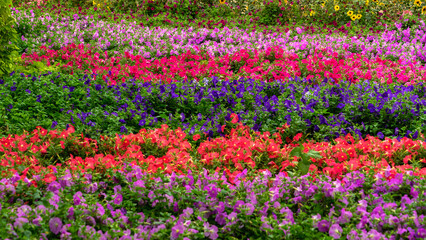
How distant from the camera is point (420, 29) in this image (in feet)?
29.8

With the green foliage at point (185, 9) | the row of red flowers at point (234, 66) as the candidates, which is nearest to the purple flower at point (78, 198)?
the row of red flowers at point (234, 66)

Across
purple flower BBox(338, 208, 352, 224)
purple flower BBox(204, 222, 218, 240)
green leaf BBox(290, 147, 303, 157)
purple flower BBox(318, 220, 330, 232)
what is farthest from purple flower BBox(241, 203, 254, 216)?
green leaf BBox(290, 147, 303, 157)

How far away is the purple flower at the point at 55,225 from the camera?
6.95 ft

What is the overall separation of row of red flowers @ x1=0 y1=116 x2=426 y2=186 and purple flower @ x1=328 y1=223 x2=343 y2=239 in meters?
0.74

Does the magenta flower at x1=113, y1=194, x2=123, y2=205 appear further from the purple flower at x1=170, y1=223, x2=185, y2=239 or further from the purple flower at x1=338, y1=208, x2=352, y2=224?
the purple flower at x1=338, y1=208, x2=352, y2=224

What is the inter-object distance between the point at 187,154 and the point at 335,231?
1.48 m

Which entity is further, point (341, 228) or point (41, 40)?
point (41, 40)

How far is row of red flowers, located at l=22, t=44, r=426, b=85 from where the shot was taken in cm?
620

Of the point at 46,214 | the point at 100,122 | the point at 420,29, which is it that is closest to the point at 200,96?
the point at 100,122

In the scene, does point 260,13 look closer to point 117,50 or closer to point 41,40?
point 117,50

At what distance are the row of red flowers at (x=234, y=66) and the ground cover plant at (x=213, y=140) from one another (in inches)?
1.4

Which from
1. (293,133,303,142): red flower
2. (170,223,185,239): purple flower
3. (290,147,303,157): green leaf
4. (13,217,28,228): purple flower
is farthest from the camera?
(293,133,303,142): red flower

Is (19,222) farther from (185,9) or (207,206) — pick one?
(185,9)

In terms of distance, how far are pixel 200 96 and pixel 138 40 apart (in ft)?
14.7
